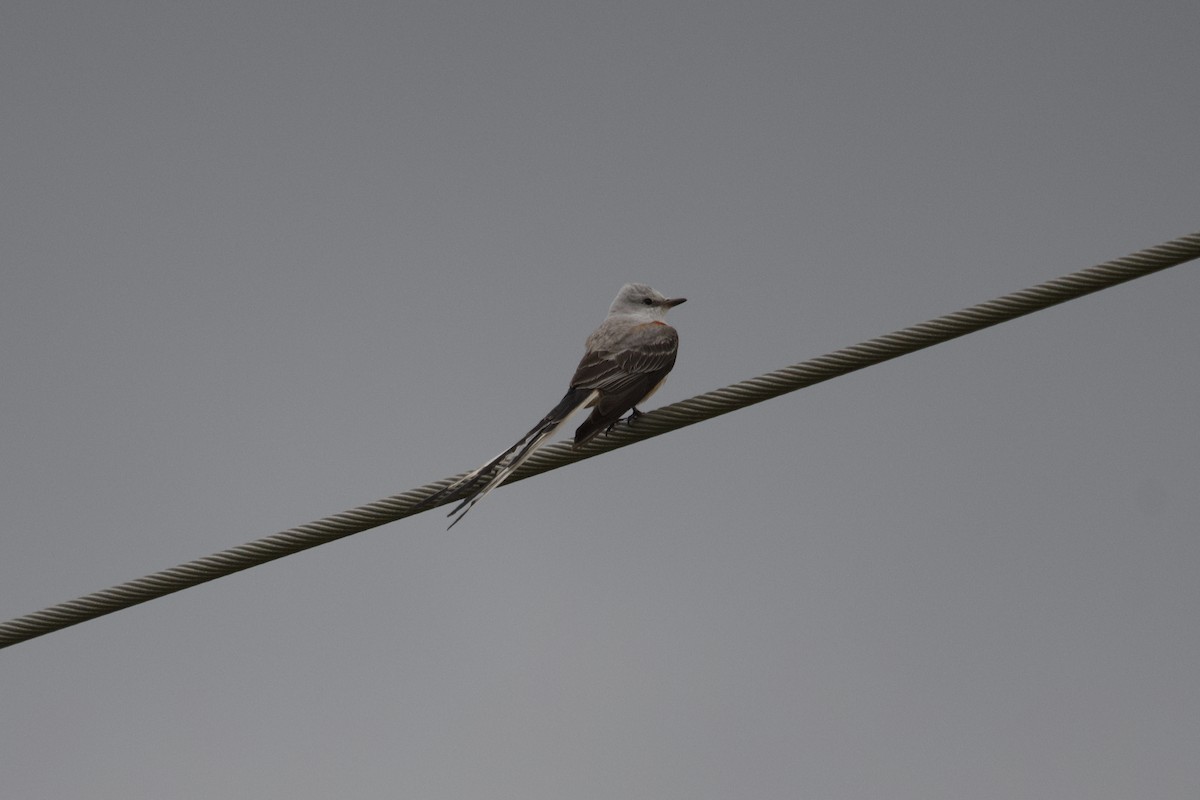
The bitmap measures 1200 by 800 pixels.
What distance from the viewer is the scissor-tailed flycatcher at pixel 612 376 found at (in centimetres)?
564

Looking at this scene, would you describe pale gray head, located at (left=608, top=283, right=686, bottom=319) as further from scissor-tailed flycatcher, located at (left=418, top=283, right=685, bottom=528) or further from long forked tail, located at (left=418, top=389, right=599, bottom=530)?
long forked tail, located at (left=418, top=389, right=599, bottom=530)

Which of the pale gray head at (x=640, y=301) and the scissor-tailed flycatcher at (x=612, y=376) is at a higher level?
the pale gray head at (x=640, y=301)

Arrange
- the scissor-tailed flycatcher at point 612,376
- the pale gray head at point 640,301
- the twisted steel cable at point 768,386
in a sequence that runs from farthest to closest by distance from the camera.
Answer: the pale gray head at point 640,301 → the scissor-tailed flycatcher at point 612,376 → the twisted steel cable at point 768,386

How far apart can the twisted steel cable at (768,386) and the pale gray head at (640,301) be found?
3.16 metres

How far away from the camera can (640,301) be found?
28.1 feet

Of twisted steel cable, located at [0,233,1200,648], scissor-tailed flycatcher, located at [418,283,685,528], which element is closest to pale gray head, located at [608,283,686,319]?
scissor-tailed flycatcher, located at [418,283,685,528]

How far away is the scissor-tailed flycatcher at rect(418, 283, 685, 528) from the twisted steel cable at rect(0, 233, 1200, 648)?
0.33 m

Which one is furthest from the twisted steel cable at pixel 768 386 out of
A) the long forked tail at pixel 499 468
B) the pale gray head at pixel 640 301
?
the pale gray head at pixel 640 301

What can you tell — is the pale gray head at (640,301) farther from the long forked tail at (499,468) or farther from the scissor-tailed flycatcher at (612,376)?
the long forked tail at (499,468)

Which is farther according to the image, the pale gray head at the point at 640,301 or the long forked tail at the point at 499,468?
the pale gray head at the point at 640,301

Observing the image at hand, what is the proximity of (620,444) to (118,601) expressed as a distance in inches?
93.1

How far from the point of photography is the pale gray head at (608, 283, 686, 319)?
336 inches

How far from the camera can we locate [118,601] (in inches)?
202

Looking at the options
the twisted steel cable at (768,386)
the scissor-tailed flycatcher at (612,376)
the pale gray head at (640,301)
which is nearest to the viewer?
the twisted steel cable at (768,386)
